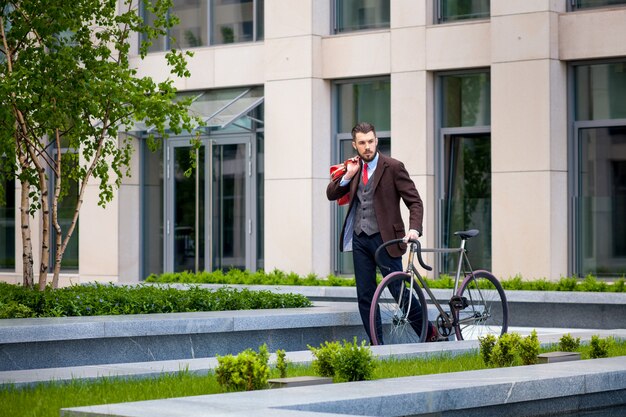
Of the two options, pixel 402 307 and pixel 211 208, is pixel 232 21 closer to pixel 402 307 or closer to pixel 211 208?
pixel 211 208

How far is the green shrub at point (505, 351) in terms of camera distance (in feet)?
28.8

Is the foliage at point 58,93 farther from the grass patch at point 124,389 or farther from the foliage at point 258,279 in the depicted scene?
the foliage at point 258,279

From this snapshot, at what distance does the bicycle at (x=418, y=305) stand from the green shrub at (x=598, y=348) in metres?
1.67

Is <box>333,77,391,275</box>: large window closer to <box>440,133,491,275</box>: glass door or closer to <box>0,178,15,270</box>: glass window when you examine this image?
<box>440,133,491,275</box>: glass door

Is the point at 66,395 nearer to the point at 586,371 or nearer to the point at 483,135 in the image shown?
the point at 586,371

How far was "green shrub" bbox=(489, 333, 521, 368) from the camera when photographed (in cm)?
879

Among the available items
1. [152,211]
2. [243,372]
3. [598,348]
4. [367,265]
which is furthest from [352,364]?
[152,211]

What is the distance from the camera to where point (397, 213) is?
37.1ft

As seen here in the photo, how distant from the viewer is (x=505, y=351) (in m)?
8.80

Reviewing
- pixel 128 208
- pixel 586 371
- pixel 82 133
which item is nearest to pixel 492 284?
pixel 586 371

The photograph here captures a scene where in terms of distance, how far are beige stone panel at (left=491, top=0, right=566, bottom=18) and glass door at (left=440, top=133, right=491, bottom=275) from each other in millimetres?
2080

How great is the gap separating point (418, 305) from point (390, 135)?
37.3 feet

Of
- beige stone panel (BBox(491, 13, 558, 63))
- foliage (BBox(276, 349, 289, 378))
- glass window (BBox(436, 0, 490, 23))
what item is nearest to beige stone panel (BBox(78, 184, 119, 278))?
glass window (BBox(436, 0, 490, 23))

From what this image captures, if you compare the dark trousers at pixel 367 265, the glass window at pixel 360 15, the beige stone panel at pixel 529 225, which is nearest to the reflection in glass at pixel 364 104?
the glass window at pixel 360 15
